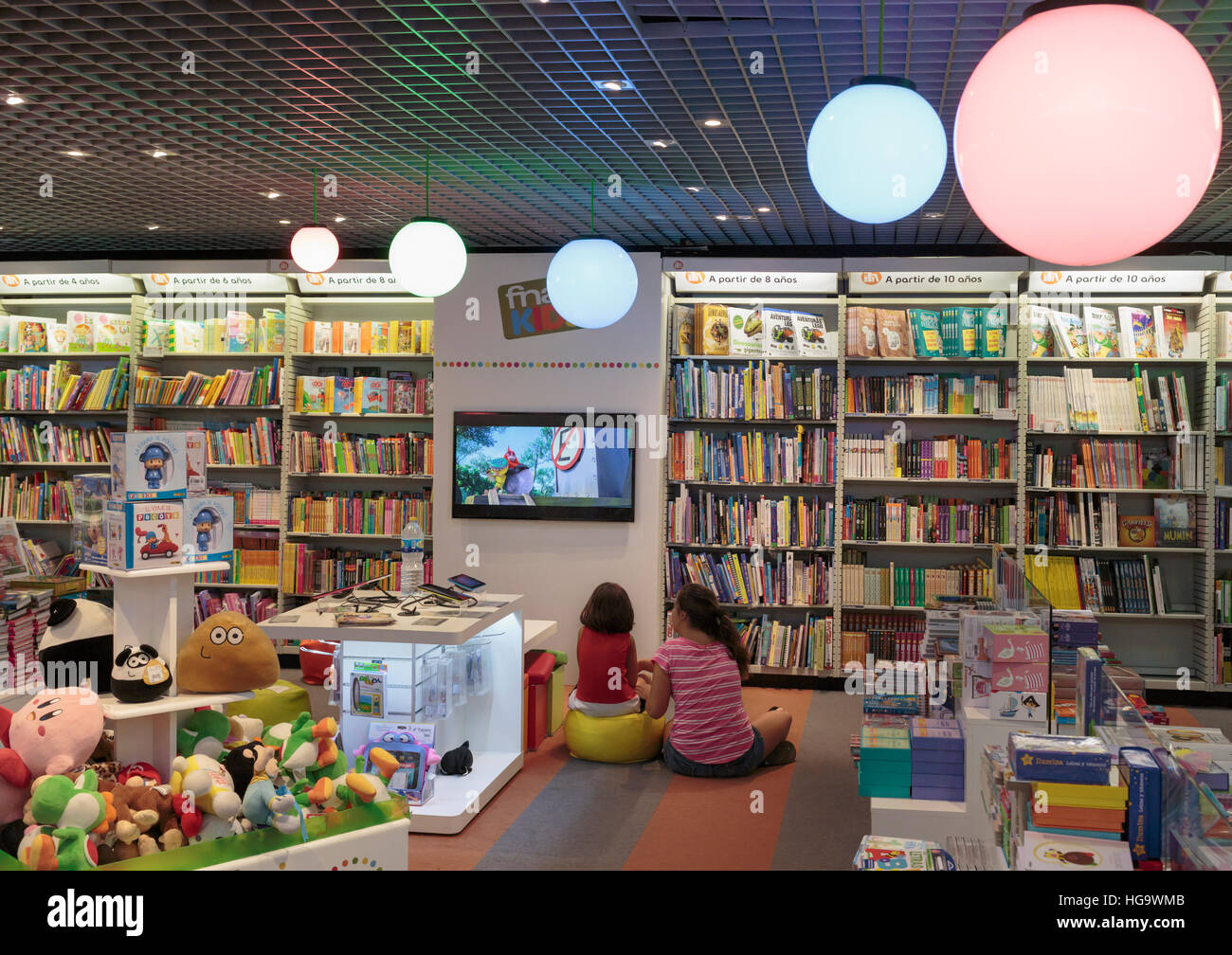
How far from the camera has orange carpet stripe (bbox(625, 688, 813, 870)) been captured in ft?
13.2

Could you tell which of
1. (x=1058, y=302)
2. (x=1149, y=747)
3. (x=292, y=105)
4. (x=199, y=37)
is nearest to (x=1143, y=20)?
(x=1149, y=747)

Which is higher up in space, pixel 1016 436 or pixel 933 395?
pixel 933 395

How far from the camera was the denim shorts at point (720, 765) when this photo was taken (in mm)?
5062

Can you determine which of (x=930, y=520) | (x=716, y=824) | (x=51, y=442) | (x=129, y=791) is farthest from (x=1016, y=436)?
(x=51, y=442)

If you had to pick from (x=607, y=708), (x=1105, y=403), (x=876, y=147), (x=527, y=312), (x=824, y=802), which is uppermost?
(x=527, y=312)

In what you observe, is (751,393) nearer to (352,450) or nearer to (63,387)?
(352,450)

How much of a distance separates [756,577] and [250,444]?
392 cm

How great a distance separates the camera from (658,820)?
14.6ft

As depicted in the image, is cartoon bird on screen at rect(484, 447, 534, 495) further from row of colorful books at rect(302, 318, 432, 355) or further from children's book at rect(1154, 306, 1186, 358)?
children's book at rect(1154, 306, 1186, 358)

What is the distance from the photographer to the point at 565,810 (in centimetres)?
458

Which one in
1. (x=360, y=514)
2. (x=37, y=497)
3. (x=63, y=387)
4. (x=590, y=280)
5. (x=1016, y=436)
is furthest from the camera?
(x=37, y=497)

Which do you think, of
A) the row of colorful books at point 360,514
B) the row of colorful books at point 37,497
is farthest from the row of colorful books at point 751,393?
the row of colorful books at point 37,497
